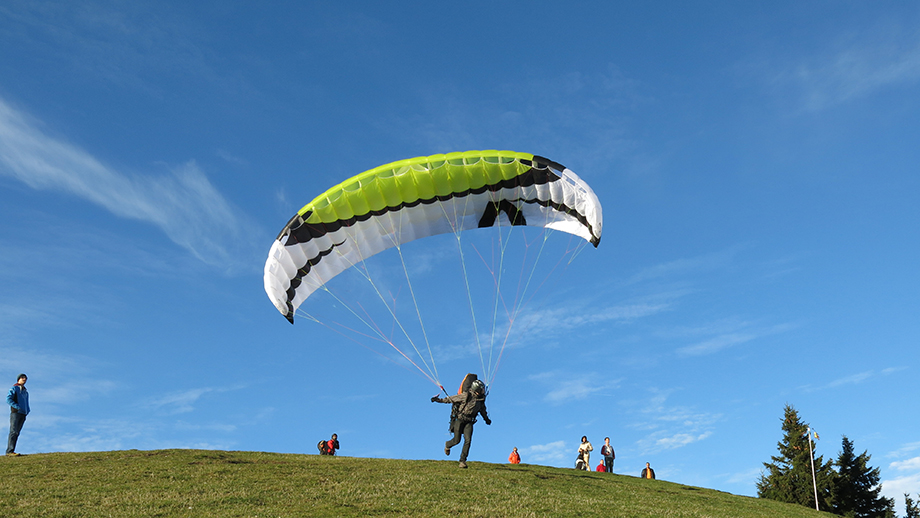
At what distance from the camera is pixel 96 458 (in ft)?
52.3

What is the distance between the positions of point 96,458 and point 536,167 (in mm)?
13932

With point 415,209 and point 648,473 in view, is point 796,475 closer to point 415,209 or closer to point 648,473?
point 648,473

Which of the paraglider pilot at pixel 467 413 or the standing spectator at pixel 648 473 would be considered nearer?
the paraglider pilot at pixel 467 413

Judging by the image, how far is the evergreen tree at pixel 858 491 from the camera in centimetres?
3597

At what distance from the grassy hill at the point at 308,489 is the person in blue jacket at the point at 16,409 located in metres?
0.87

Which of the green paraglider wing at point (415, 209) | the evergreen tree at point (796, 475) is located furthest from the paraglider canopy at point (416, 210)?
the evergreen tree at point (796, 475)

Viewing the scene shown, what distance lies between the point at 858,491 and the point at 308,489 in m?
35.8

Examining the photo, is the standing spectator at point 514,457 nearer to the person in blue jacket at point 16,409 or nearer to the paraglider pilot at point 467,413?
the paraglider pilot at point 467,413

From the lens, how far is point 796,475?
38375 mm

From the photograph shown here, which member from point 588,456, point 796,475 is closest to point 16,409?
point 588,456

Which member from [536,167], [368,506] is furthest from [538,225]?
[368,506]

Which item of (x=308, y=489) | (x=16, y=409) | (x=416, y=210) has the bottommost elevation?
(x=308, y=489)

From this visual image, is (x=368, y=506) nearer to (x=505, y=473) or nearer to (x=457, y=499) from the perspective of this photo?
(x=457, y=499)

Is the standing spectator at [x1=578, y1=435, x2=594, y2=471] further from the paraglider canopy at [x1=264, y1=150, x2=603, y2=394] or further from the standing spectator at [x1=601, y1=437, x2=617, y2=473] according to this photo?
the paraglider canopy at [x1=264, y1=150, x2=603, y2=394]
